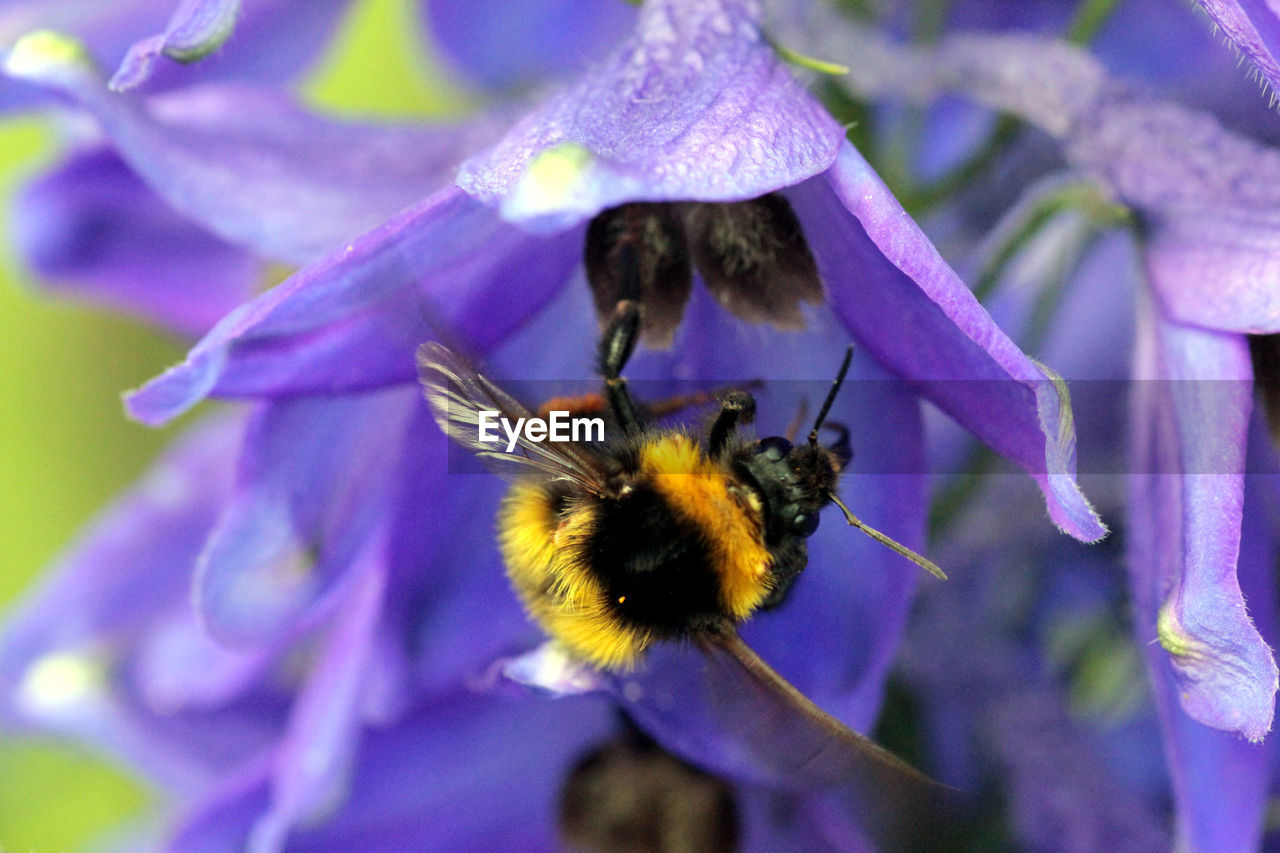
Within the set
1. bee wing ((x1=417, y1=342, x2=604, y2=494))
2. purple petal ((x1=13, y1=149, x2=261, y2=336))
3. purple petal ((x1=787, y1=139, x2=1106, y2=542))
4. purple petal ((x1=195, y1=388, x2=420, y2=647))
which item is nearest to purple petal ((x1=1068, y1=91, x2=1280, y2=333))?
purple petal ((x1=787, y1=139, x2=1106, y2=542))

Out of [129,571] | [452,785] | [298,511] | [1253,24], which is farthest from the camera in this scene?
[129,571]

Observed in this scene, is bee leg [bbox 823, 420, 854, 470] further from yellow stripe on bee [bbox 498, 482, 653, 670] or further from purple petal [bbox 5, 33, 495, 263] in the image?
purple petal [bbox 5, 33, 495, 263]

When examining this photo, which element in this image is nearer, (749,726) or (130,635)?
(749,726)

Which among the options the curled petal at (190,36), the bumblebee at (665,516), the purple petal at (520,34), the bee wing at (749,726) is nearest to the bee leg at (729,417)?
the bumblebee at (665,516)

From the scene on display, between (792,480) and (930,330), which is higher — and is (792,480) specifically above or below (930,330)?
below

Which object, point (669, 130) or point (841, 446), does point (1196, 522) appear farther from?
point (669, 130)

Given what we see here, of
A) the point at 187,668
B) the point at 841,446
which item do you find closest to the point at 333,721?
the point at 187,668

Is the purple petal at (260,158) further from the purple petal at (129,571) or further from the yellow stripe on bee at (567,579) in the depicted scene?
the purple petal at (129,571)
